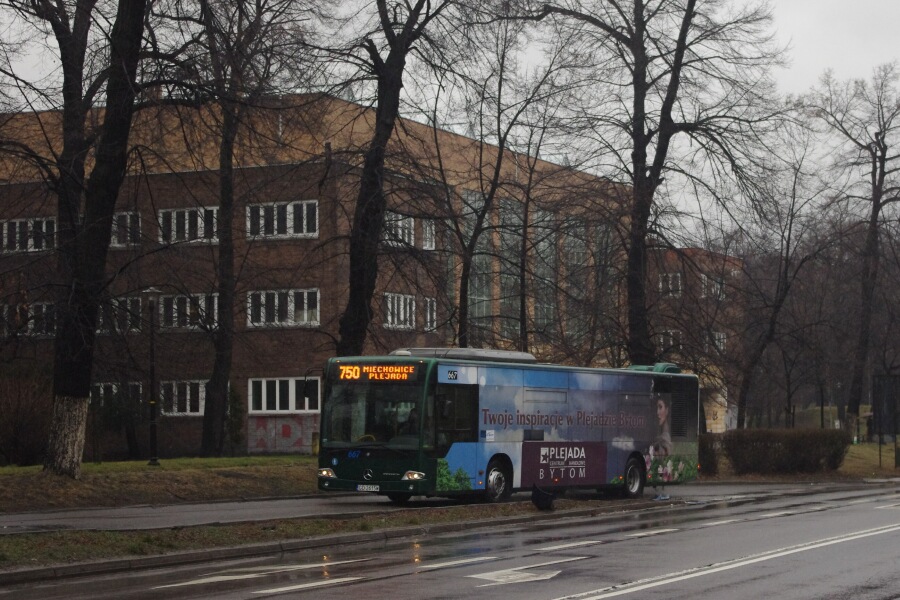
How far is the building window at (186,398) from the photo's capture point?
48.2m

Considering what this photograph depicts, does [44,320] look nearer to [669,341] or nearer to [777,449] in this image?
[669,341]

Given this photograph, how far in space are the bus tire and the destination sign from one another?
7.23m

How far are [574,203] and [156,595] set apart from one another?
2439cm

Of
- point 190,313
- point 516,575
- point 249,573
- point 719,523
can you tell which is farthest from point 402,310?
point 516,575

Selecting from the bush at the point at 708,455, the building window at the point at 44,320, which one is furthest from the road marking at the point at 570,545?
the bush at the point at 708,455

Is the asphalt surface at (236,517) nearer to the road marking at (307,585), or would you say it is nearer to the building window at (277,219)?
the road marking at (307,585)

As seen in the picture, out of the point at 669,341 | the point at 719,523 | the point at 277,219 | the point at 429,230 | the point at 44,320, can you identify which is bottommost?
the point at 719,523

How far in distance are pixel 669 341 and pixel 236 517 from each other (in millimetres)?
19309

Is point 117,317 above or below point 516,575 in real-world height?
above

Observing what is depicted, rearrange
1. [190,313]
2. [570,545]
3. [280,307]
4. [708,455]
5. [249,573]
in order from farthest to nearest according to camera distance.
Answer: [708,455] → [280,307] → [190,313] → [570,545] → [249,573]

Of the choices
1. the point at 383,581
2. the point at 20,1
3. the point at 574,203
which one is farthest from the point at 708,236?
the point at 383,581

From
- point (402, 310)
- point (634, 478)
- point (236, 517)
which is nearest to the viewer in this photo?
point (236, 517)

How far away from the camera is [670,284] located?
1468 inches

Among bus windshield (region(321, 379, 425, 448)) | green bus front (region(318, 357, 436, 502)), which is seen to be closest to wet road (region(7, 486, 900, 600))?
green bus front (region(318, 357, 436, 502))
